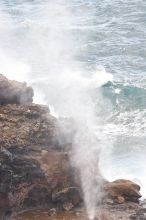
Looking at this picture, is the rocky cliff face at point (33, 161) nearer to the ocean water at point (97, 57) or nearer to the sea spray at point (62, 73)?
the sea spray at point (62, 73)

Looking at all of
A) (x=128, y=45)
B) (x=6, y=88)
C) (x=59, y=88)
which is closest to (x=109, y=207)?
(x=6, y=88)

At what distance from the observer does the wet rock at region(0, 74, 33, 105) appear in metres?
19.0

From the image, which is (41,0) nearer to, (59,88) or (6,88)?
(59,88)

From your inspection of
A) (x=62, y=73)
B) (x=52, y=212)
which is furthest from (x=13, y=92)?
(x=62, y=73)

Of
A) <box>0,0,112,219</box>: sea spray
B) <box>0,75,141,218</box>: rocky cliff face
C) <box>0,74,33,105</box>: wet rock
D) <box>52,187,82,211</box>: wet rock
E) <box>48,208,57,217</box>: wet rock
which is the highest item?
<box>0,0,112,219</box>: sea spray

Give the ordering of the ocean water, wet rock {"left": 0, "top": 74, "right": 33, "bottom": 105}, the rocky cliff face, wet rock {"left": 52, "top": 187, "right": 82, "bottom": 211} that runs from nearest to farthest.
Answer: the rocky cliff face, wet rock {"left": 52, "top": 187, "right": 82, "bottom": 211}, wet rock {"left": 0, "top": 74, "right": 33, "bottom": 105}, the ocean water

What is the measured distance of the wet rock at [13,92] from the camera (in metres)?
19.0

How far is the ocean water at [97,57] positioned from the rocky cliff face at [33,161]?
227 inches

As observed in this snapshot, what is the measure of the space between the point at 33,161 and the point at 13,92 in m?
2.80

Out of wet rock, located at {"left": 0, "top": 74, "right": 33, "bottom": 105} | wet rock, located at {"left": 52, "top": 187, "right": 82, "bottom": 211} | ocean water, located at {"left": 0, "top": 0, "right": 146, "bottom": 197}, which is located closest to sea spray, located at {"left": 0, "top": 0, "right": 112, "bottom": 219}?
ocean water, located at {"left": 0, "top": 0, "right": 146, "bottom": 197}

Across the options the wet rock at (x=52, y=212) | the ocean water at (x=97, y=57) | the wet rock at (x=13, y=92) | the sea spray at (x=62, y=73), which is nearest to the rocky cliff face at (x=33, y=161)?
the wet rock at (x=13, y=92)

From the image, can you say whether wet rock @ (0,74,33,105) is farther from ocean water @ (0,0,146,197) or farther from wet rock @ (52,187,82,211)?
ocean water @ (0,0,146,197)

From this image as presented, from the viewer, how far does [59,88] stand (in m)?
37.1

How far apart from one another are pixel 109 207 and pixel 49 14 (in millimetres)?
41962
